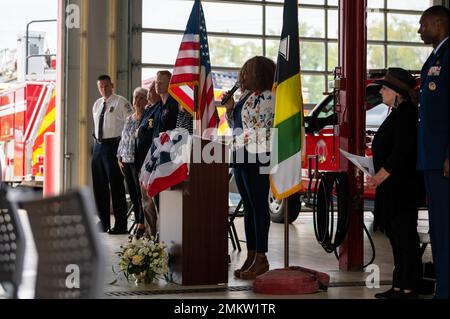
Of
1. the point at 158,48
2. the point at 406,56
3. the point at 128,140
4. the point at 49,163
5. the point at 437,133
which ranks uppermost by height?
the point at 406,56

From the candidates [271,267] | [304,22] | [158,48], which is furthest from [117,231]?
[304,22]

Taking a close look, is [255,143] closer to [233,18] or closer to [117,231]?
[117,231]

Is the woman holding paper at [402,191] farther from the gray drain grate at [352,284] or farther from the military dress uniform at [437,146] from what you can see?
the gray drain grate at [352,284]

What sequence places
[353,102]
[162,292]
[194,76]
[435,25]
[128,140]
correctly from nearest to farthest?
[435,25], [162,292], [194,76], [353,102], [128,140]

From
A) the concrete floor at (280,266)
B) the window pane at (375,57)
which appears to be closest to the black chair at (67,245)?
the concrete floor at (280,266)

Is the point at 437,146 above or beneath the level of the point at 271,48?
beneath

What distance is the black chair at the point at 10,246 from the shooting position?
108 inches

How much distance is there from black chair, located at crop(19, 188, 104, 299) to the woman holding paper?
3337 mm

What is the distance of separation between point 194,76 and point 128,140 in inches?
108

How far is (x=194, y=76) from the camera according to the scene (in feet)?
21.9

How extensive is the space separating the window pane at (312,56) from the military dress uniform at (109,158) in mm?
5332

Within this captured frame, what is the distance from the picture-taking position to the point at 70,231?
7.39 feet
